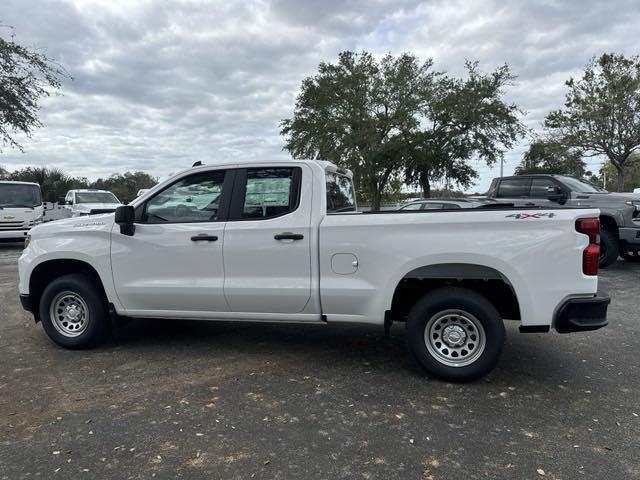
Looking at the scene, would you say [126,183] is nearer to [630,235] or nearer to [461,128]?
[461,128]

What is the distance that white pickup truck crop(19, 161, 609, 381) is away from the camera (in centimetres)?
385

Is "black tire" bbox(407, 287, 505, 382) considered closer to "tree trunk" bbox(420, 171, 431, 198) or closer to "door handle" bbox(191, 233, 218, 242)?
"door handle" bbox(191, 233, 218, 242)

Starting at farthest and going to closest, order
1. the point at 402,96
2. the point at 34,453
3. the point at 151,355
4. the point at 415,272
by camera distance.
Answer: the point at 402,96 → the point at 151,355 → the point at 415,272 → the point at 34,453

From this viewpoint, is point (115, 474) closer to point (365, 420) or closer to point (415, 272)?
point (365, 420)

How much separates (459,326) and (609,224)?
7.32 metres

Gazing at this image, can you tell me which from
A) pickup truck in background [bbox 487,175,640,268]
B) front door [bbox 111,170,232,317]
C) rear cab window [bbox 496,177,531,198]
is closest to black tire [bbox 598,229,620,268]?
pickup truck in background [bbox 487,175,640,268]

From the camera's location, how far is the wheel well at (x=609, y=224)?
966 centimetres

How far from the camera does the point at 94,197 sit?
1744 cm

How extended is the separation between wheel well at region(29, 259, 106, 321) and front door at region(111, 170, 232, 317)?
1.41 ft

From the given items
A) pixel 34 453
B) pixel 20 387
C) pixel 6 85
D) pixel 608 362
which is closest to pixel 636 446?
pixel 608 362

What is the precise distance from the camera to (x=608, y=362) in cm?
467

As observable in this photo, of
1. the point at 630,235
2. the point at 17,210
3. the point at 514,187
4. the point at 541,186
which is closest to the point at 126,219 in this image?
the point at 630,235

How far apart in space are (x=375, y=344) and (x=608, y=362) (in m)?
2.21

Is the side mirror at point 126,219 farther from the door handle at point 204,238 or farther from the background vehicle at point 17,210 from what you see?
the background vehicle at point 17,210
